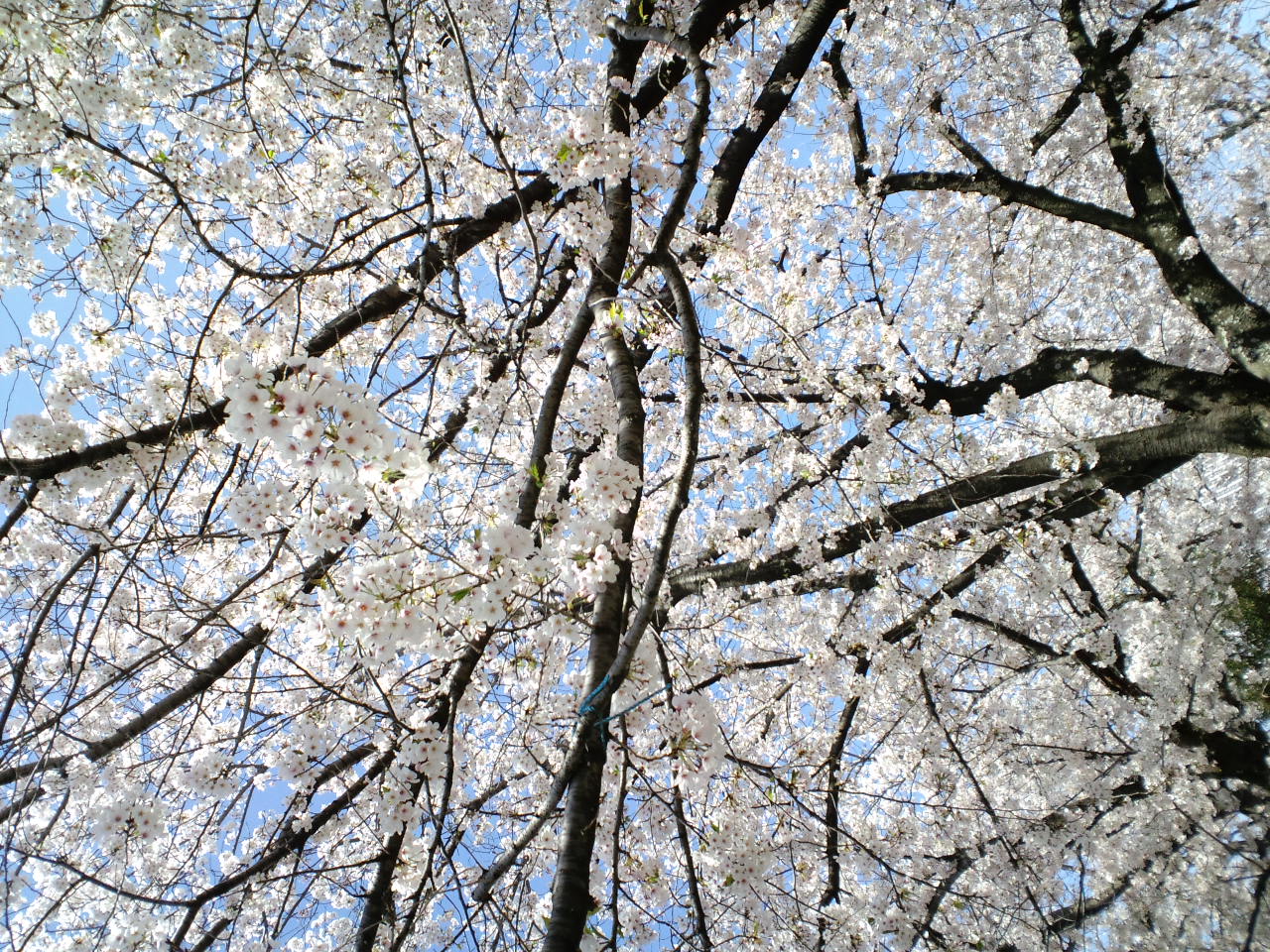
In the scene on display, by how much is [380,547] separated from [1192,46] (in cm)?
697

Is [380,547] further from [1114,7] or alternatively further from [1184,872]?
[1184,872]

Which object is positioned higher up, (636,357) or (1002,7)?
(1002,7)

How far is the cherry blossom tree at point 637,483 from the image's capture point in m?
1.89

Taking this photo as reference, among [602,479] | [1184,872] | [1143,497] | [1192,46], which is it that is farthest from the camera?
[1143,497]

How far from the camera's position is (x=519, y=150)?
13.8 feet

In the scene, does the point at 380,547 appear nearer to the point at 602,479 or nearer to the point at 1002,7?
the point at 602,479

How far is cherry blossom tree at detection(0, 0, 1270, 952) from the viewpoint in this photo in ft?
6.19

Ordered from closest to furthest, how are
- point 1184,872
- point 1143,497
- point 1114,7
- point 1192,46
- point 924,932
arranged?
point 924,932, point 1114,7, point 1192,46, point 1184,872, point 1143,497

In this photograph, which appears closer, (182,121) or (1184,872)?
(182,121)

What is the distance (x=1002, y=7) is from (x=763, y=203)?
2115mm

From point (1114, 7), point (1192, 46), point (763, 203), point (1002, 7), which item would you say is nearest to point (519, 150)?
point (763, 203)

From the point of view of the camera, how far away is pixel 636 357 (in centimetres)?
337

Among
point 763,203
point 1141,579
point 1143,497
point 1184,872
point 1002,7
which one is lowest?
point 1184,872

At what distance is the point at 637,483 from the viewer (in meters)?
1.73
